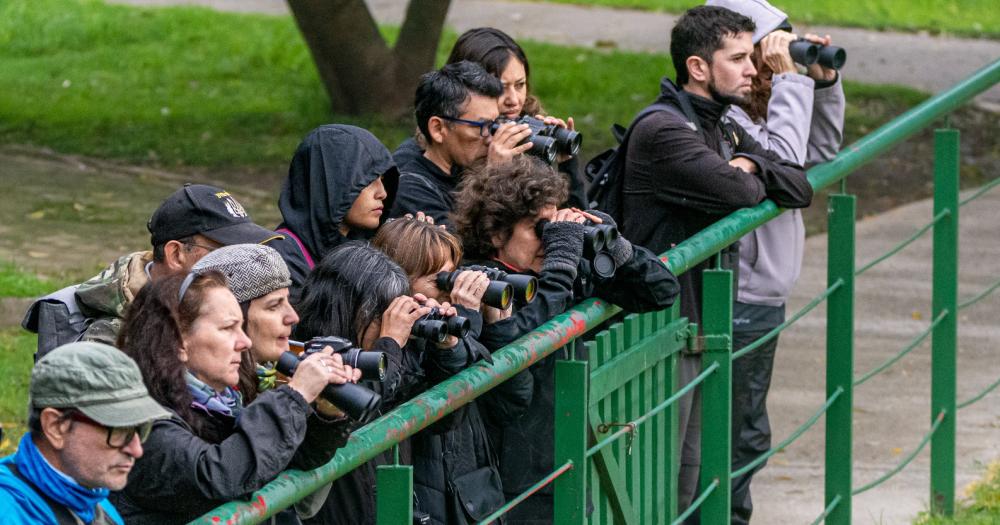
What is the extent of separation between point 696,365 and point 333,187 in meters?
1.00

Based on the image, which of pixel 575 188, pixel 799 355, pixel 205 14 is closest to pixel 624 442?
pixel 575 188

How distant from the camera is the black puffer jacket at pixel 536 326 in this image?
11.5 feet

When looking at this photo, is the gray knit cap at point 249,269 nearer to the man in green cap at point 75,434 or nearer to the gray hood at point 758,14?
the man in green cap at point 75,434

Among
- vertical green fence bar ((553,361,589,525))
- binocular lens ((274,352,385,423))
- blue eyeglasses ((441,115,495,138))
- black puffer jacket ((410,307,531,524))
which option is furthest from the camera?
blue eyeglasses ((441,115,495,138))

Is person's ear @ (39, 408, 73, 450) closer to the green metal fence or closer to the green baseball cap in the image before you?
the green baseball cap

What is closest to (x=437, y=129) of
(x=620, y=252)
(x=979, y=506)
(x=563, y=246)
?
(x=563, y=246)

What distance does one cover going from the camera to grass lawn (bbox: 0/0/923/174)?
11.2m

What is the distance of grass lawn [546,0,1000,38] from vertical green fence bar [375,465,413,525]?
12509 millimetres

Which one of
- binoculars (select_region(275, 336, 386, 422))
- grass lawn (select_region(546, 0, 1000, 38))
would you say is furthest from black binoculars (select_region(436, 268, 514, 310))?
grass lawn (select_region(546, 0, 1000, 38))

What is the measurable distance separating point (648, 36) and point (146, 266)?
11615 millimetres

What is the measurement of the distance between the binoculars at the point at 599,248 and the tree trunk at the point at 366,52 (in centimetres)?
757

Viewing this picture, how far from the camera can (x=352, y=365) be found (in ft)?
9.30

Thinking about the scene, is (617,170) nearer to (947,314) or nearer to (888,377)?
(947,314)

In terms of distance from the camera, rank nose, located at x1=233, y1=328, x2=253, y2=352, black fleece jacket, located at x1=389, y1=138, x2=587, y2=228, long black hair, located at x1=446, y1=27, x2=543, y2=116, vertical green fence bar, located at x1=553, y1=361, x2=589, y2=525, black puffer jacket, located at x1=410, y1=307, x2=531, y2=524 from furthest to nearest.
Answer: long black hair, located at x1=446, y1=27, x2=543, y2=116 → black fleece jacket, located at x1=389, y1=138, x2=587, y2=228 → black puffer jacket, located at x1=410, y1=307, x2=531, y2=524 → vertical green fence bar, located at x1=553, y1=361, x2=589, y2=525 → nose, located at x1=233, y1=328, x2=253, y2=352
